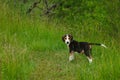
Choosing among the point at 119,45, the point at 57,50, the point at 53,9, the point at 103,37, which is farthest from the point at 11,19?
the point at 53,9

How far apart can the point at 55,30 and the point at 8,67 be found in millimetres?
3510

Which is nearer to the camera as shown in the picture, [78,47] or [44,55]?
[78,47]

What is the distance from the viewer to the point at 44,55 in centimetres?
752

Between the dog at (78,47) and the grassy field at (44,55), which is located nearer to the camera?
the grassy field at (44,55)

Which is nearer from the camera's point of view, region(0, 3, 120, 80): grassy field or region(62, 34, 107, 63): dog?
region(0, 3, 120, 80): grassy field

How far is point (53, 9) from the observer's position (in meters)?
13.8

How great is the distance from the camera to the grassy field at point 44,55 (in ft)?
18.7

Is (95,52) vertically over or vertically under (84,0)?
under

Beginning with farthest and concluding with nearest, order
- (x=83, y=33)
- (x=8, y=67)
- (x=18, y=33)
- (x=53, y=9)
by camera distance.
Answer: (x=53, y=9)
(x=83, y=33)
(x=18, y=33)
(x=8, y=67)

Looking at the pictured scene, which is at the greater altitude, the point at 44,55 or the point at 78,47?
the point at 78,47

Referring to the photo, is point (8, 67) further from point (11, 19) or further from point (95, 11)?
point (95, 11)

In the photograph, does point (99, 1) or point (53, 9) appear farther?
point (53, 9)

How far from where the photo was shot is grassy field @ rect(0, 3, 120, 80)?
570 centimetres

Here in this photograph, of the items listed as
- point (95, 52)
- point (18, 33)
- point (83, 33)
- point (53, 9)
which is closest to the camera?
point (95, 52)
